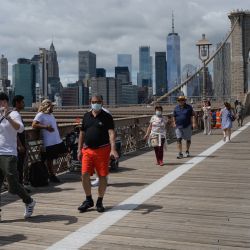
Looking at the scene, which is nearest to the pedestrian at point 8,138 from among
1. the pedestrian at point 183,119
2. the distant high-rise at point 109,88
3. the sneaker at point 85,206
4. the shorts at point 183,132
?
the sneaker at point 85,206

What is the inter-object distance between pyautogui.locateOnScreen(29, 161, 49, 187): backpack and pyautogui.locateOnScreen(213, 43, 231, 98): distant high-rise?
55.9 metres

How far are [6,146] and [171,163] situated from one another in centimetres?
665

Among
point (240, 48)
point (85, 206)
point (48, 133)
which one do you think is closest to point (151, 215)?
point (85, 206)

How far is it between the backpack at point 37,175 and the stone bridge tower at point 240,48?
55.0 meters

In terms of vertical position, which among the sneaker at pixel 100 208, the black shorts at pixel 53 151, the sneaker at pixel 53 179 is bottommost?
the sneaker at pixel 100 208

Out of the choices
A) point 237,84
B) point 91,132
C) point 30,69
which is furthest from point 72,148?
point 30,69

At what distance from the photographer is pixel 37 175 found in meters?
9.06

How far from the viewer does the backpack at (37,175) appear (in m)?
9.05

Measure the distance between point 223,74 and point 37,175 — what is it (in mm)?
61305

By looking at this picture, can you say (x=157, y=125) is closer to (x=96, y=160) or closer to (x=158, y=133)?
(x=158, y=133)

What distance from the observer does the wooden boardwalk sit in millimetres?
5676

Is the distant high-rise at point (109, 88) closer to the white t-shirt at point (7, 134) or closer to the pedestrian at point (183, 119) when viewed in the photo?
the pedestrian at point (183, 119)

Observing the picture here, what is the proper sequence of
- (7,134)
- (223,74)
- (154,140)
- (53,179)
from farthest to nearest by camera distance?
(223,74), (154,140), (53,179), (7,134)

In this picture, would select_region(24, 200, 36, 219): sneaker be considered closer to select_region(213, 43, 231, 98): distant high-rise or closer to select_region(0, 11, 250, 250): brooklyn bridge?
select_region(0, 11, 250, 250): brooklyn bridge
